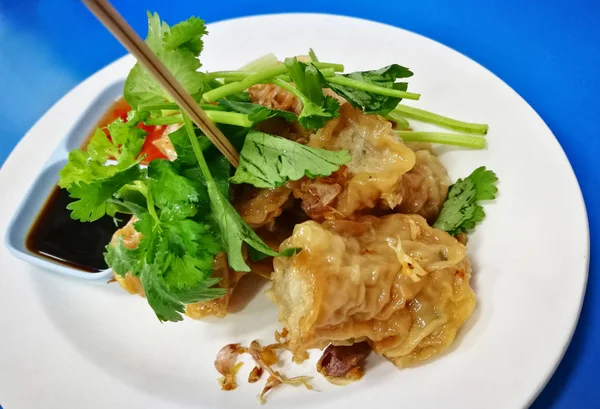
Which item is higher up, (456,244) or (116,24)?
(116,24)

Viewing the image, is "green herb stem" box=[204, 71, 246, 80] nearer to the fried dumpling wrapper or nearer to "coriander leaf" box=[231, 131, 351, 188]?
"coriander leaf" box=[231, 131, 351, 188]

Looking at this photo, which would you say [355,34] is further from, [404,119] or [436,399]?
[436,399]

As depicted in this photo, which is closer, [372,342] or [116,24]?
[116,24]

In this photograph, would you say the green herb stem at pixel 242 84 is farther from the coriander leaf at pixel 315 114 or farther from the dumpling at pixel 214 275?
the dumpling at pixel 214 275

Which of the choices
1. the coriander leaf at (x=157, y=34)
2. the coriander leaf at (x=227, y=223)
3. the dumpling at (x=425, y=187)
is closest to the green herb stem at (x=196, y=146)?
the coriander leaf at (x=227, y=223)

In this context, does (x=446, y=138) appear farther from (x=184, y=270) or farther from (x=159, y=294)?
(x=159, y=294)

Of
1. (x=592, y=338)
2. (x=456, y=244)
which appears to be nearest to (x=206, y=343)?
(x=456, y=244)
